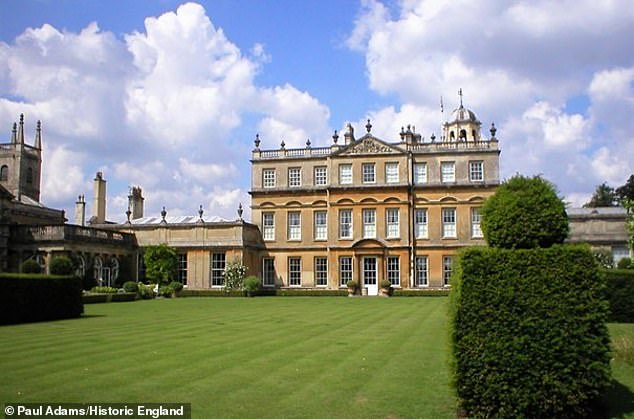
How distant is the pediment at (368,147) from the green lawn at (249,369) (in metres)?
27.2

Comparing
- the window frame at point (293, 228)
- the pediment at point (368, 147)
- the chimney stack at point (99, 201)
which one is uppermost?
the pediment at point (368, 147)

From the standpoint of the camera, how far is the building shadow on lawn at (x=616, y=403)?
281 inches

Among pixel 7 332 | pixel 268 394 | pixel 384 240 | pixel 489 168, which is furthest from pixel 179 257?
pixel 268 394

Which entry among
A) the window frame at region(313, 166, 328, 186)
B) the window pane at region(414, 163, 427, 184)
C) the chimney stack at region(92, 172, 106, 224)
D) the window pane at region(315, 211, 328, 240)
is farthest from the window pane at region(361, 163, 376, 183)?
the chimney stack at region(92, 172, 106, 224)

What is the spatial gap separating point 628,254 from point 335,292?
1936 centimetres

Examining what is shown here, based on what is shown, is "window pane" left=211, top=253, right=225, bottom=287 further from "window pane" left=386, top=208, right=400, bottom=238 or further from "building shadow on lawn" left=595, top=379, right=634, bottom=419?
"building shadow on lawn" left=595, top=379, right=634, bottom=419

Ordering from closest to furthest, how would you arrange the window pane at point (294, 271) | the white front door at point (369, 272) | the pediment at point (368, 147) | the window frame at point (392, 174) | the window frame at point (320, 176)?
1. the white front door at point (369, 272)
2. the window frame at point (392, 174)
3. the pediment at point (368, 147)
4. the window pane at point (294, 271)
5. the window frame at point (320, 176)

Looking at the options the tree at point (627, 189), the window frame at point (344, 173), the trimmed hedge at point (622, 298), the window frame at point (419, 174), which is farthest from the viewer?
the tree at point (627, 189)

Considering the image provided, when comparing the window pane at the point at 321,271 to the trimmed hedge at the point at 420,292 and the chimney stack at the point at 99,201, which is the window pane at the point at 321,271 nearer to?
the trimmed hedge at the point at 420,292

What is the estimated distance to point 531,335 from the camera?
22.4 feet

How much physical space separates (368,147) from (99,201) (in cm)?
2063

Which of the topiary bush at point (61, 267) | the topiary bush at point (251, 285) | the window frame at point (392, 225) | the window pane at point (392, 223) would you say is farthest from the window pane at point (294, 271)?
the topiary bush at point (61, 267)

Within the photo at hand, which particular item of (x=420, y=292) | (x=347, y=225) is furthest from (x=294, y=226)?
(x=420, y=292)

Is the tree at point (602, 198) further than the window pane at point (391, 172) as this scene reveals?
Yes
